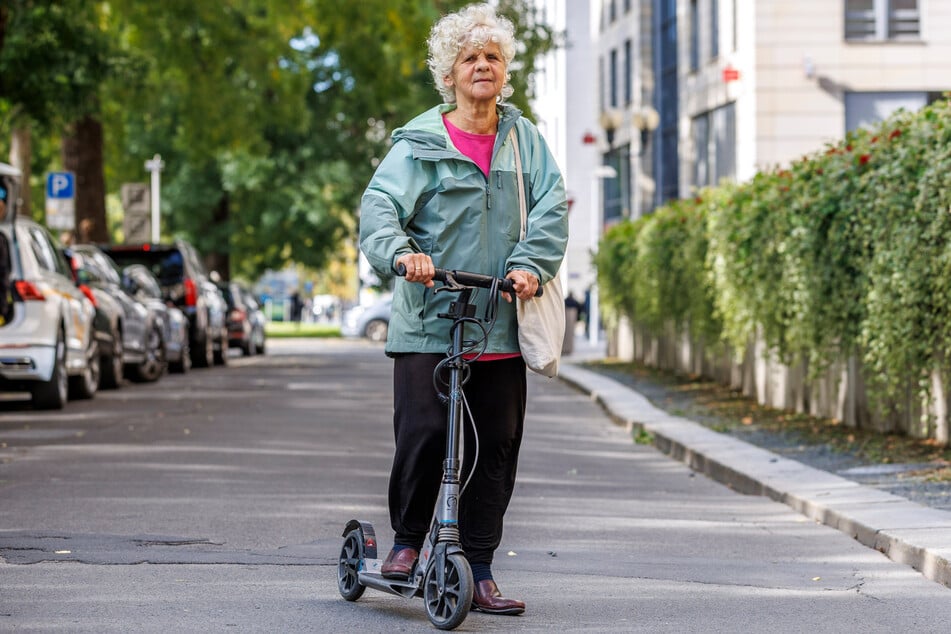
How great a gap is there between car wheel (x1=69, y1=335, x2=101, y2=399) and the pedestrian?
1297 centimetres

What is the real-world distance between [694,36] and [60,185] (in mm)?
19955

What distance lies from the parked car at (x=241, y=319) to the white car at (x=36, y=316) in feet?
55.8

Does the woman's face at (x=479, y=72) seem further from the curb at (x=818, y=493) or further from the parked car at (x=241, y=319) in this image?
the parked car at (x=241, y=319)

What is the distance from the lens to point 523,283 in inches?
231

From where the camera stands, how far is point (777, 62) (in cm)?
3694

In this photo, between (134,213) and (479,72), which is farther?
(134,213)

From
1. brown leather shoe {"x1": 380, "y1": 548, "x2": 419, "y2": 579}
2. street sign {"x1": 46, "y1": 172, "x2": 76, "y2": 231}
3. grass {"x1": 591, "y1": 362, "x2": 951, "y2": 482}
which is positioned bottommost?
grass {"x1": 591, "y1": 362, "x2": 951, "y2": 482}

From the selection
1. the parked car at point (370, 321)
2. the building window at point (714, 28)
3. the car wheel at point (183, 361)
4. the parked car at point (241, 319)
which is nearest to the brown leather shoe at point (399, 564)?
the car wheel at point (183, 361)

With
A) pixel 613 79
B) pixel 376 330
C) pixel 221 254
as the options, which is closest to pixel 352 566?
pixel 376 330

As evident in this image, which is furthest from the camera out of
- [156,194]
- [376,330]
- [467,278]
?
[156,194]

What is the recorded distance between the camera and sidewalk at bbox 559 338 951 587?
7996 mm

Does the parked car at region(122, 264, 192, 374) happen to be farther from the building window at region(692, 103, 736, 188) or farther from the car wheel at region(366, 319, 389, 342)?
the car wheel at region(366, 319, 389, 342)

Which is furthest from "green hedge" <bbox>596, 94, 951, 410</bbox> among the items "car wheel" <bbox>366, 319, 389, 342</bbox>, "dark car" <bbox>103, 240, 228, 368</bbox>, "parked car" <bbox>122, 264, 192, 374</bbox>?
"car wheel" <bbox>366, 319, 389, 342</bbox>

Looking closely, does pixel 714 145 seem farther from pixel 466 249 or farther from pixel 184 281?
pixel 466 249
